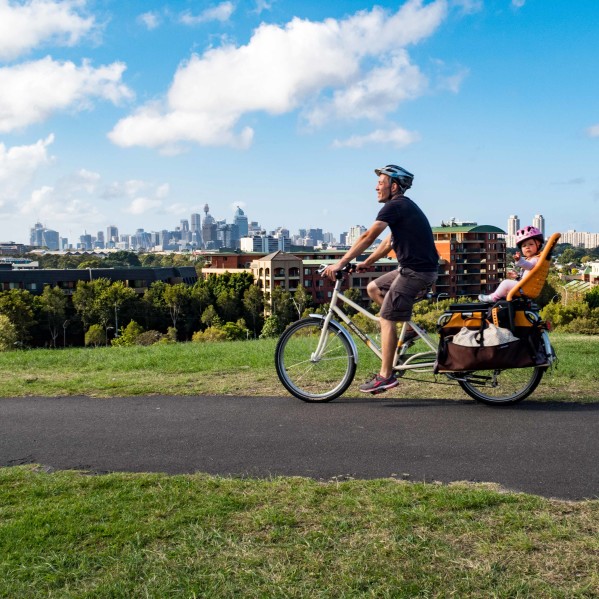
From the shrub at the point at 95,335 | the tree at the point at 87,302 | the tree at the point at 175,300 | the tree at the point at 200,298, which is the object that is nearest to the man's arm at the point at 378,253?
the shrub at the point at 95,335

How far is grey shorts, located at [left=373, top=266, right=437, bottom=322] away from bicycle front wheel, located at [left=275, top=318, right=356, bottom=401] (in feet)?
1.91

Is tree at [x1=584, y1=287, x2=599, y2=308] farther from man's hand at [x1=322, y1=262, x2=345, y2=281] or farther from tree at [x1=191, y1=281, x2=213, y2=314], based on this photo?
man's hand at [x1=322, y1=262, x2=345, y2=281]

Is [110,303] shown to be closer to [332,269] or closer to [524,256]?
[332,269]

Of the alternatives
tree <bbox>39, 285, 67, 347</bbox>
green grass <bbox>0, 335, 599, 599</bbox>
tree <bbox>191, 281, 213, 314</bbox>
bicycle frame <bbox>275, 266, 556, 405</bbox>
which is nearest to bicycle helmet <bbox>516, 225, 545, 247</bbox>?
bicycle frame <bbox>275, 266, 556, 405</bbox>

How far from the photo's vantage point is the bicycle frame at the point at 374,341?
6.52m

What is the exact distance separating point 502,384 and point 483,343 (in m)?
0.53

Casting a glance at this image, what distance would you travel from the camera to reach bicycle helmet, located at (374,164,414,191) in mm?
6453

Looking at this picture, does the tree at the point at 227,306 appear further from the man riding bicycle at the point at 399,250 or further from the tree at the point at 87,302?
the man riding bicycle at the point at 399,250

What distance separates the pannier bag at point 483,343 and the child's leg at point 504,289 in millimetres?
216

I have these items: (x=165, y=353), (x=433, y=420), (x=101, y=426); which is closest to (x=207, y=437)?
(x=101, y=426)

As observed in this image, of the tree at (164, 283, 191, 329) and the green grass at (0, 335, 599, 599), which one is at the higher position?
the green grass at (0, 335, 599, 599)

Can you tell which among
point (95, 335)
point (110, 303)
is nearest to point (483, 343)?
point (95, 335)

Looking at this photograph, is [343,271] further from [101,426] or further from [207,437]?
[101,426]

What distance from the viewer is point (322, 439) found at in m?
5.27
